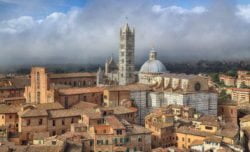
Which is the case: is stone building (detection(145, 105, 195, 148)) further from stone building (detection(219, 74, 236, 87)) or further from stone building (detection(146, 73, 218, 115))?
stone building (detection(219, 74, 236, 87))

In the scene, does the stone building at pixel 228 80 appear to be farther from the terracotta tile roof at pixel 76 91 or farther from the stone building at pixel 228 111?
the terracotta tile roof at pixel 76 91

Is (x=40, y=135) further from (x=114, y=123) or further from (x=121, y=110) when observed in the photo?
(x=121, y=110)

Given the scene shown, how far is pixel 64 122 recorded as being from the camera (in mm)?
39625

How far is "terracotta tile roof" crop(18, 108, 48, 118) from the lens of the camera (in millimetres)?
38219

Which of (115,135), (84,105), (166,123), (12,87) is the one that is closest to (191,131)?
(166,123)

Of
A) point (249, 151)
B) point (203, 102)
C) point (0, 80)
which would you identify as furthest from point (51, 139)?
point (0, 80)

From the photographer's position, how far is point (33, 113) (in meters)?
38.6

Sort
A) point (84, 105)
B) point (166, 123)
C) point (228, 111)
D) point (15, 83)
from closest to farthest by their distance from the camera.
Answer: point (166, 123) → point (84, 105) → point (228, 111) → point (15, 83)

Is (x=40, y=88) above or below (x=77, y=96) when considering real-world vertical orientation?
above

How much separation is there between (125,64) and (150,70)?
429 cm

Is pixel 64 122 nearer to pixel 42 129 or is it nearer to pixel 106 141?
pixel 42 129

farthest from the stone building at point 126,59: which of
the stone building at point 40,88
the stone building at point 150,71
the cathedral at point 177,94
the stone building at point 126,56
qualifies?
the stone building at point 40,88

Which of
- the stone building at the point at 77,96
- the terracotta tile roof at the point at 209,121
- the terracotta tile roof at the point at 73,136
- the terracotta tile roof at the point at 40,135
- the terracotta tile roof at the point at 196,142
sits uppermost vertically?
the stone building at the point at 77,96

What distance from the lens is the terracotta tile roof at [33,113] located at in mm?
38219
